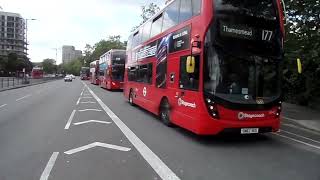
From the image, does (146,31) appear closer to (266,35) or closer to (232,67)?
→ (266,35)

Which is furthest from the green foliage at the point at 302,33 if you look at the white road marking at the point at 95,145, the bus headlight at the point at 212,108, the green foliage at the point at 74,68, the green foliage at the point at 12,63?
the green foliage at the point at 74,68

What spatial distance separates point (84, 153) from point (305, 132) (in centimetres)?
789

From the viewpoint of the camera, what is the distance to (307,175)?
7.54 metres

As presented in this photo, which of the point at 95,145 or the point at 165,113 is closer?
the point at 95,145

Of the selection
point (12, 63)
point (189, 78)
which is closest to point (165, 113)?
point (189, 78)

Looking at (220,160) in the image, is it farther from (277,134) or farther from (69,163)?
(277,134)

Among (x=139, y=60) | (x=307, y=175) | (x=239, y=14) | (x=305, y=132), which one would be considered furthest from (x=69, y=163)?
(x=139, y=60)

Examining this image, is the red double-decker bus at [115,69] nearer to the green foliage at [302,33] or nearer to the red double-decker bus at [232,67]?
the green foliage at [302,33]

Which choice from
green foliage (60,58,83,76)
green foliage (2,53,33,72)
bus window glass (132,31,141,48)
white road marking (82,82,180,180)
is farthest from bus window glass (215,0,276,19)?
green foliage (60,58,83,76)

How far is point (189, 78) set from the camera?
37.1 ft

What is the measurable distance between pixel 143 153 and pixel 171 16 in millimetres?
6133

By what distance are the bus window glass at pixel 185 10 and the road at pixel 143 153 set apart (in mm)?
3322

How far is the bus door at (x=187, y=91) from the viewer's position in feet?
34.9

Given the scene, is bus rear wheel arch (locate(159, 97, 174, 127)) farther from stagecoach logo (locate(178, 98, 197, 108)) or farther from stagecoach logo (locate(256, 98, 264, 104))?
stagecoach logo (locate(256, 98, 264, 104))
